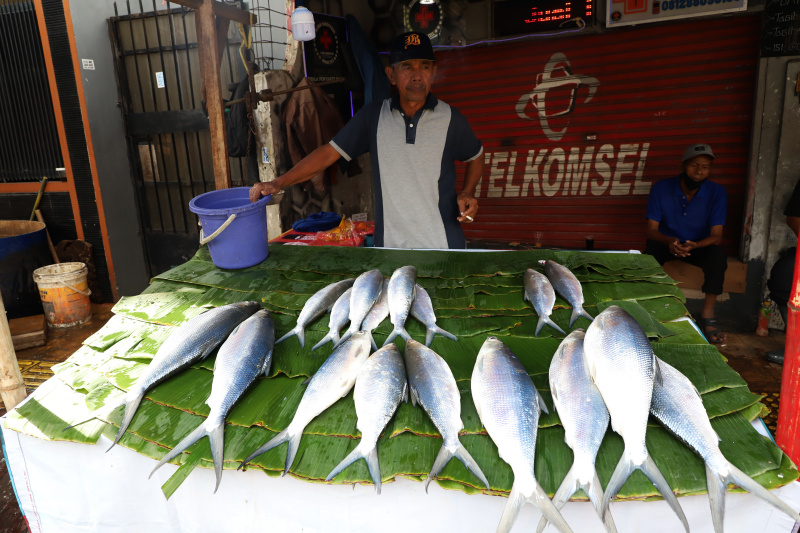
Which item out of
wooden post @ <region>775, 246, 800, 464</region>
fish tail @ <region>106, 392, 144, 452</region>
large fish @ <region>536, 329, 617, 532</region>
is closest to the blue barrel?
fish tail @ <region>106, 392, 144, 452</region>

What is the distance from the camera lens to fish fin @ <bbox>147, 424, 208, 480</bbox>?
1.61 metres

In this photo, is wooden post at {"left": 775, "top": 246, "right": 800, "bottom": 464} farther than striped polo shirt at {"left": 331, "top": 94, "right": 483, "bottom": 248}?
No

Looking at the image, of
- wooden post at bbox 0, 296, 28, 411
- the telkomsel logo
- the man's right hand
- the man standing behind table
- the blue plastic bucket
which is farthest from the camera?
the telkomsel logo

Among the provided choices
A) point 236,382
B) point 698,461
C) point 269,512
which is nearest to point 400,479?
point 269,512

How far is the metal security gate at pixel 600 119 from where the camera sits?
5.46 meters

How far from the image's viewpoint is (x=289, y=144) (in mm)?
5723

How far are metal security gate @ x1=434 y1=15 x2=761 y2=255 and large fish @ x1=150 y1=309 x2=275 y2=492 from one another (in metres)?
5.15

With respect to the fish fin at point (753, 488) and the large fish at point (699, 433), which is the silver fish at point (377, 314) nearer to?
the large fish at point (699, 433)

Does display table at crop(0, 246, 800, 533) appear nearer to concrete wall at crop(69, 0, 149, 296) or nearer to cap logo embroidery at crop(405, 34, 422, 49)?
cap logo embroidery at crop(405, 34, 422, 49)

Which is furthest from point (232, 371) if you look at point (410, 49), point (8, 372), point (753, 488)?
point (410, 49)

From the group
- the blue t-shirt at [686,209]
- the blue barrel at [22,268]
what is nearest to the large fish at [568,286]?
the blue t-shirt at [686,209]

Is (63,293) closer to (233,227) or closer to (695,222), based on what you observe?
(233,227)

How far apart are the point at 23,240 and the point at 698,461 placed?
24.2 feet

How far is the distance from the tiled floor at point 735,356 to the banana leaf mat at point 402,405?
2099 mm
